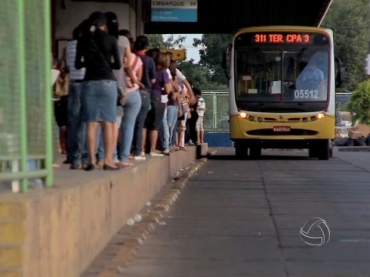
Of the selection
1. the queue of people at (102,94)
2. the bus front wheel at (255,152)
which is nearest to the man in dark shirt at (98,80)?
the queue of people at (102,94)

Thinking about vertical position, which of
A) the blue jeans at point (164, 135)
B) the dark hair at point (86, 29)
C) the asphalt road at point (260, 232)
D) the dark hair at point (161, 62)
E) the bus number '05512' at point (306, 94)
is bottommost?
the asphalt road at point (260, 232)

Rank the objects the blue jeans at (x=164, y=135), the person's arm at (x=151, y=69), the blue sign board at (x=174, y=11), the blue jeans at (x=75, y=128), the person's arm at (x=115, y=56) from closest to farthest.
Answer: the person's arm at (x=115, y=56) < the blue jeans at (x=75, y=128) < the person's arm at (x=151, y=69) < the blue jeans at (x=164, y=135) < the blue sign board at (x=174, y=11)

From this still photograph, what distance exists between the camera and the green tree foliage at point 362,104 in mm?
50219

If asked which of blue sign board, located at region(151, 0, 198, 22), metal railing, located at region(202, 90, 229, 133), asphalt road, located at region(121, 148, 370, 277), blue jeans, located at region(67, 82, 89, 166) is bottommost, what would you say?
metal railing, located at region(202, 90, 229, 133)

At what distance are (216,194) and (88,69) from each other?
4548mm

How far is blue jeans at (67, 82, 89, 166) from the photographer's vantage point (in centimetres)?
1045

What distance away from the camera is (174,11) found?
2767 centimetres

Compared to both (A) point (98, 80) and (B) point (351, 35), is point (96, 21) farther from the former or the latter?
(B) point (351, 35)

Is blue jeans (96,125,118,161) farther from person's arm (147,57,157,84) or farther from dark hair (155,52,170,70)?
dark hair (155,52,170,70)

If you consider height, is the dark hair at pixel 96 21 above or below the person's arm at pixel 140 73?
above

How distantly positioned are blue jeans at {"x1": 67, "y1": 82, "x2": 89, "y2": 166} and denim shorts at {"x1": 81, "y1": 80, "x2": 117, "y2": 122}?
57 cm

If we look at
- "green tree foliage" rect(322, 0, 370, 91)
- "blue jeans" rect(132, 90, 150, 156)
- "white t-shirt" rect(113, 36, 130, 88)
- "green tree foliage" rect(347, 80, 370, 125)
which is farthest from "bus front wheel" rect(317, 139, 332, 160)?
"green tree foliage" rect(322, 0, 370, 91)

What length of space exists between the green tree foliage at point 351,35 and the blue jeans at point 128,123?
2622 inches

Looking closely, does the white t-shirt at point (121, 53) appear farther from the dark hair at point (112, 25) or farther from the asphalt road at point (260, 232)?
the asphalt road at point (260, 232)
